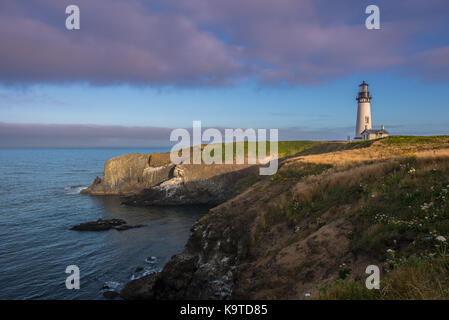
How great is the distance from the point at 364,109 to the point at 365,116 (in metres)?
1.88

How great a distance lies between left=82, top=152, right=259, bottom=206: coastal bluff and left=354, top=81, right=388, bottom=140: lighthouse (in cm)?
2975

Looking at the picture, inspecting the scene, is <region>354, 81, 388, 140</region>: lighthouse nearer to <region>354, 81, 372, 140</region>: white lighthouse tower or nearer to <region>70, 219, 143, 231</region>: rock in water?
<region>354, 81, 372, 140</region>: white lighthouse tower

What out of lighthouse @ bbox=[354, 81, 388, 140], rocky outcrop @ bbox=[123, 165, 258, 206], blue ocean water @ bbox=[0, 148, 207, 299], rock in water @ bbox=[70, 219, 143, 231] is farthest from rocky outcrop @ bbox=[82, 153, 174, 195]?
lighthouse @ bbox=[354, 81, 388, 140]

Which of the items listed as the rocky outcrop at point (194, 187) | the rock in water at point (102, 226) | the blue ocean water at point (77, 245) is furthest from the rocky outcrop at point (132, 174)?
the rock in water at point (102, 226)

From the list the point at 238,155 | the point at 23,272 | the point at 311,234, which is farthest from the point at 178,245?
the point at 238,155

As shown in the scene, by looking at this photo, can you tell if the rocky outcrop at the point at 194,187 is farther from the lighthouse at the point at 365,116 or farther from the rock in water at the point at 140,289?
the rock in water at the point at 140,289

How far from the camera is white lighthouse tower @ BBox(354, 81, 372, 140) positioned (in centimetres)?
6397

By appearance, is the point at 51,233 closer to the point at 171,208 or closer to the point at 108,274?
the point at 108,274

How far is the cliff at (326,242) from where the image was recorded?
279 inches

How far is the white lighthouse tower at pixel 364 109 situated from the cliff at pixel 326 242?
4977cm

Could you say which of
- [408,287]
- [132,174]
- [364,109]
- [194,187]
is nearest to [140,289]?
[408,287]

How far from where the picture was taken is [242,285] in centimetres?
1347

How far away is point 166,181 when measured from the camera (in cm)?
6266

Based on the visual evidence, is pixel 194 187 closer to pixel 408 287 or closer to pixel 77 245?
pixel 77 245
